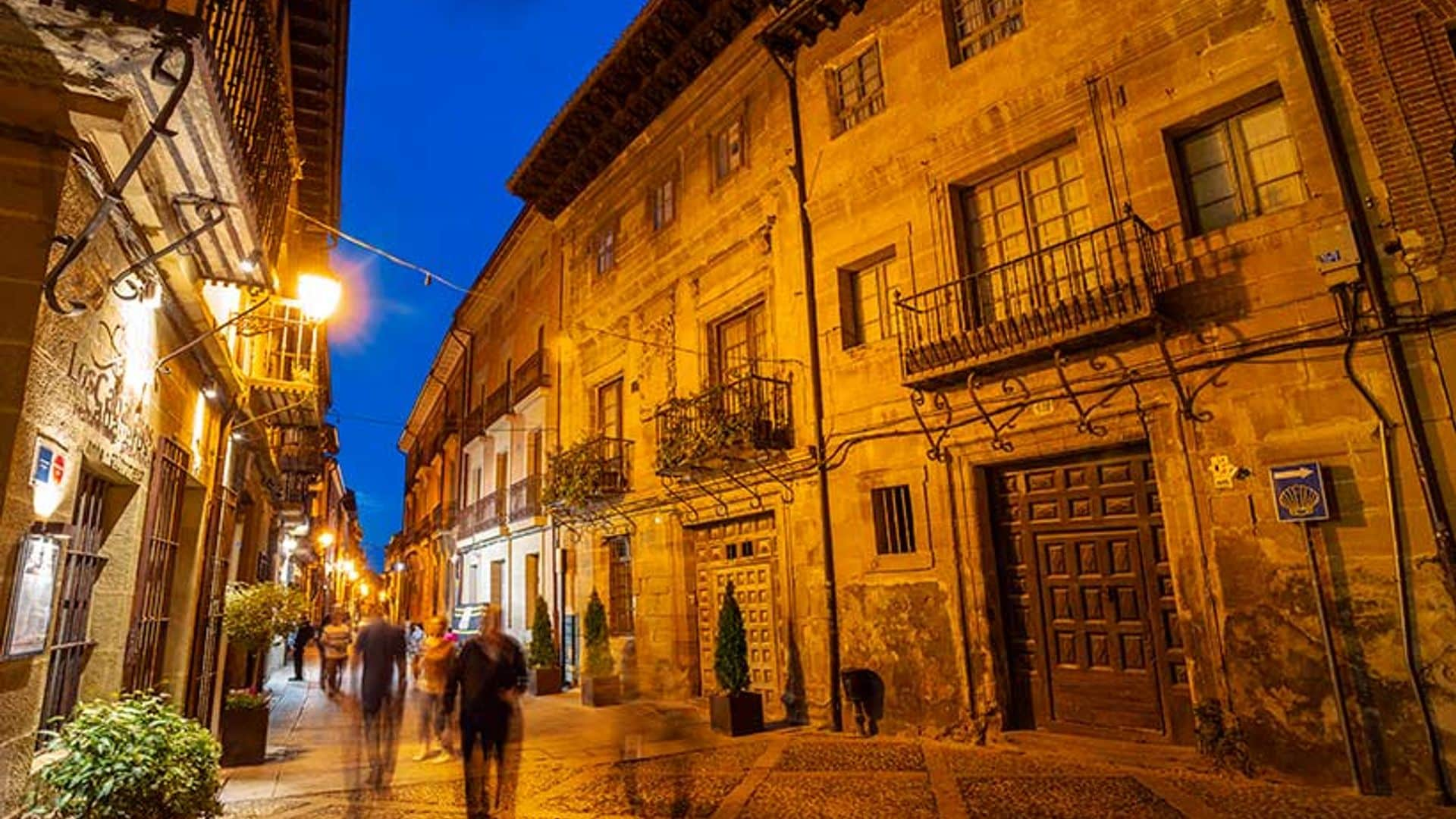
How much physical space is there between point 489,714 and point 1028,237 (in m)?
7.66

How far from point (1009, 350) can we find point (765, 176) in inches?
Result: 227

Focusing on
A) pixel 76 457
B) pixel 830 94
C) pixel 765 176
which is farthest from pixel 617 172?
pixel 76 457

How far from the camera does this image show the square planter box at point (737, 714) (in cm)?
964

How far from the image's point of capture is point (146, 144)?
394 centimetres

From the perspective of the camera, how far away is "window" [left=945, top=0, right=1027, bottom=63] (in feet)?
30.7

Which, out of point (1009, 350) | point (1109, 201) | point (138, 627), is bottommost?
point (138, 627)

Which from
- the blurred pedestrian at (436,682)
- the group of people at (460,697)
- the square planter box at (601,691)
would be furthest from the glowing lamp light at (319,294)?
the square planter box at (601,691)

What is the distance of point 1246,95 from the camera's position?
7250mm

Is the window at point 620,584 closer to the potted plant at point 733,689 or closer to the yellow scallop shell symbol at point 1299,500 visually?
the potted plant at point 733,689

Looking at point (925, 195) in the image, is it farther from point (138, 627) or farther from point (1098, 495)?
point (138, 627)

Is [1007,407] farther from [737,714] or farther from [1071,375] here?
[737,714]

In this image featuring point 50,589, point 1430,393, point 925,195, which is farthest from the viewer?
point 925,195

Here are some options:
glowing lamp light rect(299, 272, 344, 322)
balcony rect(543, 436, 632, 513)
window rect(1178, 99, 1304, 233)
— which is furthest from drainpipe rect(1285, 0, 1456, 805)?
balcony rect(543, 436, 632, 513)

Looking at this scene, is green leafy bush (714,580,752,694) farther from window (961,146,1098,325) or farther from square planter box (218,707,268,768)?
square planter box (218,707,268,768)
